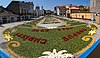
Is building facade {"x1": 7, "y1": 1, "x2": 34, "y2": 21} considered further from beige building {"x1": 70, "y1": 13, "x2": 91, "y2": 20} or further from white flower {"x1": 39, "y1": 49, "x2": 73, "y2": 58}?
white flower {"x1": 39, "y1": 49, "x2": 73, "y2": 58}

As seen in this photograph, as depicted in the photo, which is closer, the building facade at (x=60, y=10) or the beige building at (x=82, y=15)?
the beige building at (x=82, y=15)

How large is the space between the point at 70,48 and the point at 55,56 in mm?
2922

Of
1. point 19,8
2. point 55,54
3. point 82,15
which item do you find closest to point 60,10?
point 82,15

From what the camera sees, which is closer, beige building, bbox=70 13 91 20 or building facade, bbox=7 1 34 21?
beige building, bbox=70 13 91 20

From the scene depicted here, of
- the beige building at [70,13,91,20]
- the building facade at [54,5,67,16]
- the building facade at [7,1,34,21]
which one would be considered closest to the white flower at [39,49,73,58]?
the beige building at [70,13,91,20]

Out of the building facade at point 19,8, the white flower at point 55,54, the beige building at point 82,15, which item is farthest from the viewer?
the building facade at point 19,8

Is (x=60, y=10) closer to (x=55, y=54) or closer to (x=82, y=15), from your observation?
(x=82, y=15)

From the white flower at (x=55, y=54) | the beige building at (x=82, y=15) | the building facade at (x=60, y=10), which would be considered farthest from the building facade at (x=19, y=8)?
the white flower at (x=55, y=54)

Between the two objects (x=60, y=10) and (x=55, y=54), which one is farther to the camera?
(x=60, y=10)

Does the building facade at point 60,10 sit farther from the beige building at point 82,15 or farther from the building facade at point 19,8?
the building facade at point 19,8

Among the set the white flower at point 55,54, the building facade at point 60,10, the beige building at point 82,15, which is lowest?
the white flower at point 55,54

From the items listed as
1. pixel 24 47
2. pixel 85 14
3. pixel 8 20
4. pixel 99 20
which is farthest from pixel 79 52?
pixel 85 14

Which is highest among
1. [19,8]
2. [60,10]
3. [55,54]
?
[19,8]

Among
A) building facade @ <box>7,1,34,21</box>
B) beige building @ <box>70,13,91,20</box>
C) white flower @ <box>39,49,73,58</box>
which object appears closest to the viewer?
white flower @ <box>39,49,73,58</box>
